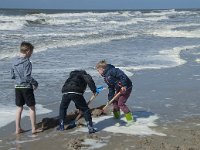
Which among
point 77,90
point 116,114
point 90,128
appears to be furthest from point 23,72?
point 116,114

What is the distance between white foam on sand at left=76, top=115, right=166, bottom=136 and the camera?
6.88 m

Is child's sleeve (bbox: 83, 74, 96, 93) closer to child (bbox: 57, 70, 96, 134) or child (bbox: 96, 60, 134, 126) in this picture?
child (bbox: 57, 70, 96, 134)

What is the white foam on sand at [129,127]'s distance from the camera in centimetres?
688

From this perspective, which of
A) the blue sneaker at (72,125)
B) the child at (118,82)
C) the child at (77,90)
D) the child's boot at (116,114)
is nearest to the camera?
the child at (77,90)

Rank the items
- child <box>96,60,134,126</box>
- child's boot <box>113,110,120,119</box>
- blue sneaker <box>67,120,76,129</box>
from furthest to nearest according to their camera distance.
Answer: child's boot <box>113,110,120,119</box> < child <box>96,60,134,126</box> < blue sneaker <box>67,120,76,129</box>

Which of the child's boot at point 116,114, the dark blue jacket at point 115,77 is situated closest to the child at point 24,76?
the dark blue jacket at point 115,77

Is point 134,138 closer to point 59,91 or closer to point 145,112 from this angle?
point 145,112

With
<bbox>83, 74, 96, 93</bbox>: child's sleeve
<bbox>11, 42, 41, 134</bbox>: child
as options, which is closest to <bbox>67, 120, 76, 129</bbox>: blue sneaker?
<bbox>11, 42, 41, 134</bbox>: child

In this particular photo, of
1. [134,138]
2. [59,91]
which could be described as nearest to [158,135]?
[134,138]

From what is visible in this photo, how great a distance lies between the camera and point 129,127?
7199mm

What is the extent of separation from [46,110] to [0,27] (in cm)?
3131

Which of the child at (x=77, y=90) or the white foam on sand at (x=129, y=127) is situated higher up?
the child at (x=77, y=90)

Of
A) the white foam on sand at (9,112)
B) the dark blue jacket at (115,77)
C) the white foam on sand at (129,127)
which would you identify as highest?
the dark blue jacket at (115,77)

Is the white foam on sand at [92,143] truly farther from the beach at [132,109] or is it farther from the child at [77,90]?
the child at [77,90]
